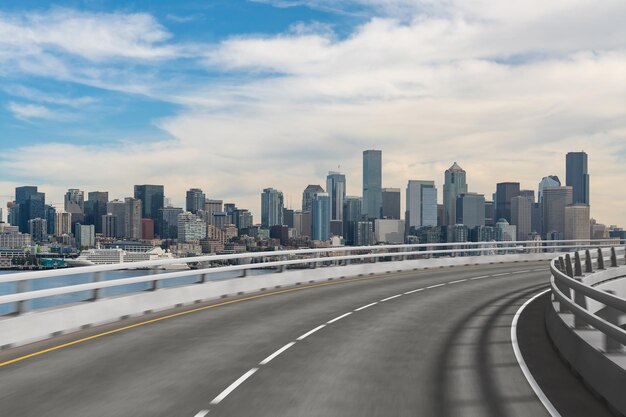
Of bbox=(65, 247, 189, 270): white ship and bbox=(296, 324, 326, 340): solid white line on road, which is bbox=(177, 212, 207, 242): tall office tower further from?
bbox=(296, 324, 326, 340): solid white line on road

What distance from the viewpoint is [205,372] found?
35.1 feet

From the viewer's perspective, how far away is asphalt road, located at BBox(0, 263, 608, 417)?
8.50 meters

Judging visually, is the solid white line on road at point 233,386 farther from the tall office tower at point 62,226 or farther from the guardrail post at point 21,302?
the tall office tower at point 62,226

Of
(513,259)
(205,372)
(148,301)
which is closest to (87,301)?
(148,301)

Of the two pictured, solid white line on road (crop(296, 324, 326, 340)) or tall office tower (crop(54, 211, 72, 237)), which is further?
tall office tower (crop(54, 211, 72, 237))

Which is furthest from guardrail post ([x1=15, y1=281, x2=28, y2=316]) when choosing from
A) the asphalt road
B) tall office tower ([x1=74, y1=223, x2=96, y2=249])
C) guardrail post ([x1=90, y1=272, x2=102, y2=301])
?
tall office tower ([x1=74, y1=223, x2=96, y2=249])

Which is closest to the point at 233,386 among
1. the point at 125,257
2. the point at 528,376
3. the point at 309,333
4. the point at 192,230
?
the point at 528,376

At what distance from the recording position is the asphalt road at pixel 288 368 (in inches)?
335

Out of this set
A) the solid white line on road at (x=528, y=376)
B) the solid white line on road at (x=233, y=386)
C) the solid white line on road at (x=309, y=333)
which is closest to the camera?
the solid white line on road at (x=528, y=376)

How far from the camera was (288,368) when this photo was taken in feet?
36.2

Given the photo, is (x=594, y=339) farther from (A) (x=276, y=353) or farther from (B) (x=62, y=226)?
(B) (x=62, y=226)

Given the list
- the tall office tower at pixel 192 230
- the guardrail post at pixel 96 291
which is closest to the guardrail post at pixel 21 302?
the guardrail post at pixel 96 291

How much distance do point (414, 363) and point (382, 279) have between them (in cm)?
1988

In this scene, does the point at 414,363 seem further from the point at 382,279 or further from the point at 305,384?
the point at 382,279
